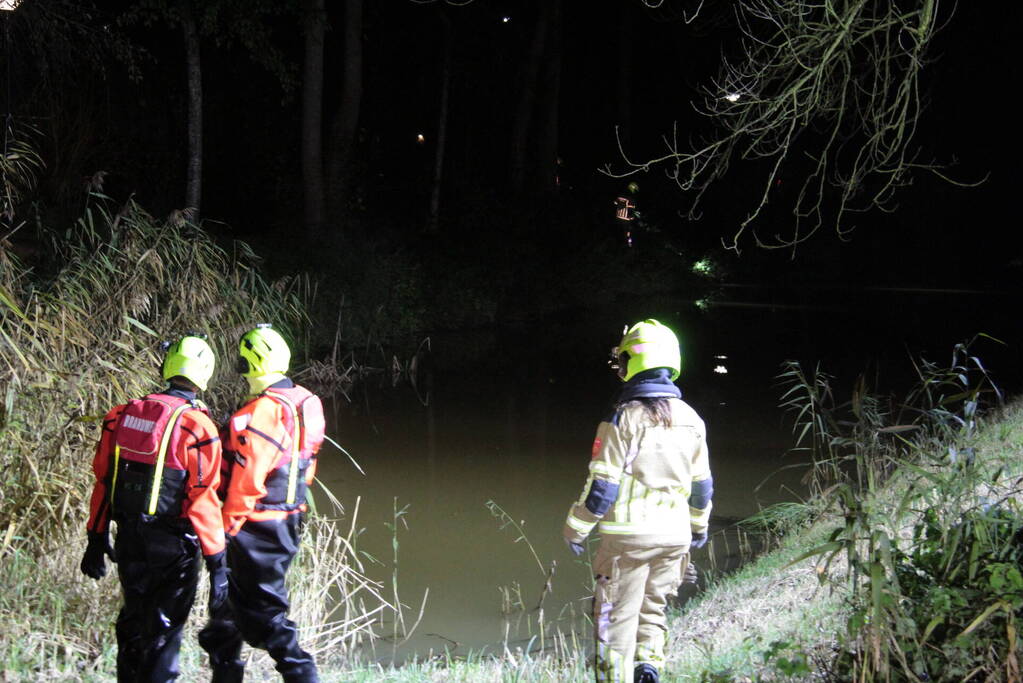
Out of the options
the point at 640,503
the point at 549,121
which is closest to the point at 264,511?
the point at 640,503

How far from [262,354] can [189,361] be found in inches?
12.1

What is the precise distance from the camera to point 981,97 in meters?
27.9

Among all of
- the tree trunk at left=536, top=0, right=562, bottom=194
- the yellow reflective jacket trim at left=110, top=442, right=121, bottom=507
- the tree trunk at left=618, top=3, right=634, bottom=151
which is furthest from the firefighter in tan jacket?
the tree trunk at left=618, top=3, right=634, bottom=151

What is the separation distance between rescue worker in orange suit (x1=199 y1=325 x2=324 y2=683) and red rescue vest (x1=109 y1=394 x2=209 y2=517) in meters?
0.22

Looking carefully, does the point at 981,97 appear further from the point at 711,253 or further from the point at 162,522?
the point at 162,522

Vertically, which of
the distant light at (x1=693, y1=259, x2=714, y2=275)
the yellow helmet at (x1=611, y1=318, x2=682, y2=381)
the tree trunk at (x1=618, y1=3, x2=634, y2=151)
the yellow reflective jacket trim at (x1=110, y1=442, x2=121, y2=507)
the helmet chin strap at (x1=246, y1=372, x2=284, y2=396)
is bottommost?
the yellow reflective jacket trim at (x1=110, y1=442, x2=121, y2=507)

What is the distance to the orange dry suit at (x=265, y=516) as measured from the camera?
14.7 feet

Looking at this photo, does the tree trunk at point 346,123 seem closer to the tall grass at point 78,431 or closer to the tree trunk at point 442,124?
the tree trunk at point 442,124

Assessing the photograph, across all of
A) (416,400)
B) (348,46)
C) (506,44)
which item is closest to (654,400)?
(416,400)

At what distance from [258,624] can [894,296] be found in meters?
46.9

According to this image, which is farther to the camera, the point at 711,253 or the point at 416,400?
the point at 711,253

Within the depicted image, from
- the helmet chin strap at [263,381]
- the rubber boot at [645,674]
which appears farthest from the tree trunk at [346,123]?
the rubber boot at [645,674]

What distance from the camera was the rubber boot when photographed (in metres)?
4.69

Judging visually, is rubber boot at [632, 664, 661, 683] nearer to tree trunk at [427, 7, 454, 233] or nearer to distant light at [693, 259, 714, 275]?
tree trunk at [427, 7, 454, 233]
